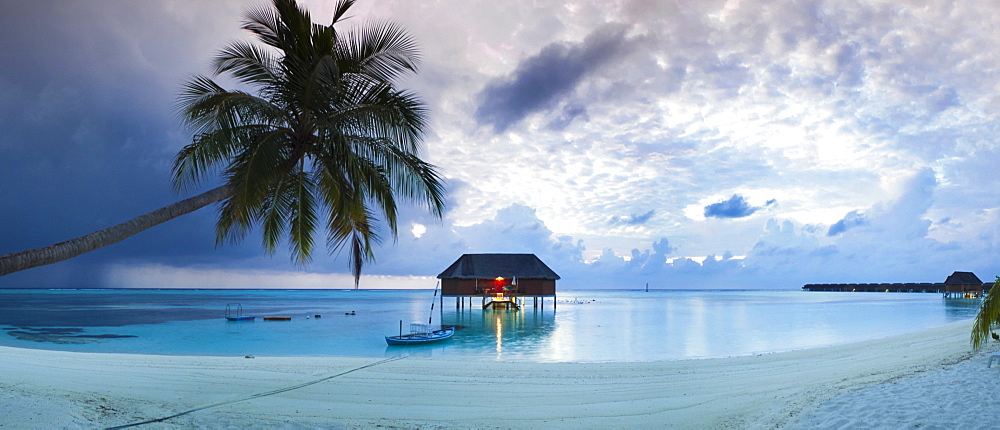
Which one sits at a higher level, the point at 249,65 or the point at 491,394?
the point at 249,65

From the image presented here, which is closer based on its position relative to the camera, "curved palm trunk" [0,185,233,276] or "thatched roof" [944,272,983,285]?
"curved palm trunk" [0,185,233,276]

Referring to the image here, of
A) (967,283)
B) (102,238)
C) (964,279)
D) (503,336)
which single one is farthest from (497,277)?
(964,279)

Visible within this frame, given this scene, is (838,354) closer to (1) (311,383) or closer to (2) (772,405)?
(2) (772,405)

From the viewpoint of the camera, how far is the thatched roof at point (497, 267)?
42.0 meters

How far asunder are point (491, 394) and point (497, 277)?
32583mm

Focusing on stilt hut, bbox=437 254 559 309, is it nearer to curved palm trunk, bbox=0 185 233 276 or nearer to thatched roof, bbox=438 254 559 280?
thatched roof, bbox=438 254 559 280

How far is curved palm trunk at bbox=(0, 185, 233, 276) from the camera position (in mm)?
3958

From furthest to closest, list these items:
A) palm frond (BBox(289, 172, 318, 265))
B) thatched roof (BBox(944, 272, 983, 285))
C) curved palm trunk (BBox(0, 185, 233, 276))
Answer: thatched roof (BBox(944, 272, 983, 285)) → palm frond (BBox(289, 172, 318, 265)) → curved palm trunk (BBox(0, 185, 233, 276))

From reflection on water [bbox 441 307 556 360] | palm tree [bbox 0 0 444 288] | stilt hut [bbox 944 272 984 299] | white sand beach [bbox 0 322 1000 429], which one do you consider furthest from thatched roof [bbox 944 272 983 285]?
palm tree [bbox 0 0 444 288]

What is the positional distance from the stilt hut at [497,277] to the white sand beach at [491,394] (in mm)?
28365

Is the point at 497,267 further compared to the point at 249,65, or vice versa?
the point at 497,267

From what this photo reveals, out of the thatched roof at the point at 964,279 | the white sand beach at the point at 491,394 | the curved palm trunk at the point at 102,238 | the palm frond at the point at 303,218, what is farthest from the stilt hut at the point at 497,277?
the thatched roof at the point at 964,279

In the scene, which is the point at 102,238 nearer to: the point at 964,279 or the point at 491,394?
the point at 491,394

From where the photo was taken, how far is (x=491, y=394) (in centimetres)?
912
